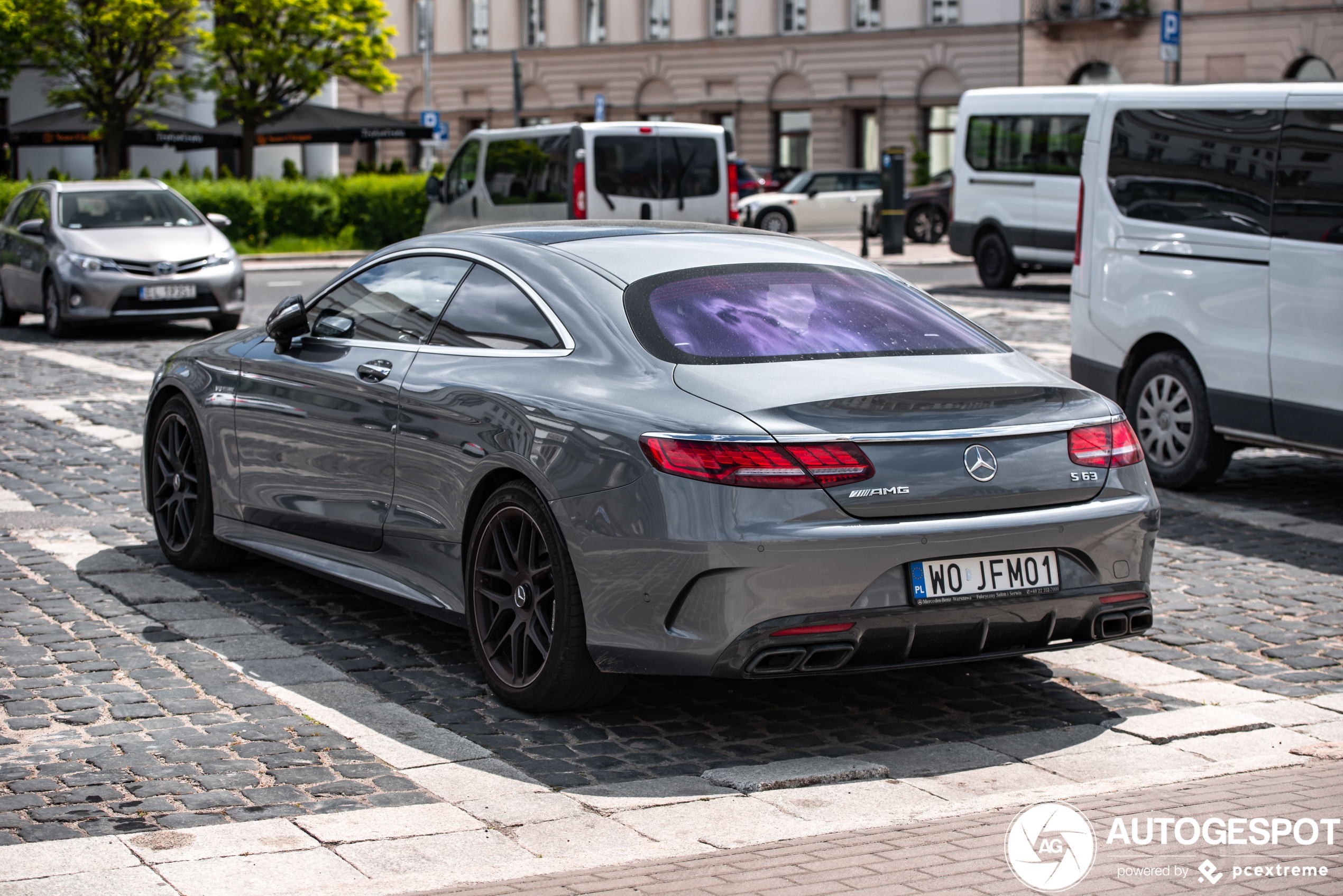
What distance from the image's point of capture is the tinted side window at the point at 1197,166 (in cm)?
899

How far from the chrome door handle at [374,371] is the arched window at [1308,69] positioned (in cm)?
4524

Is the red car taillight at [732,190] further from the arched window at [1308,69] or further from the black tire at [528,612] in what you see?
the arched window at [1308,69]

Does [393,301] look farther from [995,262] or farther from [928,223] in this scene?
[928,223]

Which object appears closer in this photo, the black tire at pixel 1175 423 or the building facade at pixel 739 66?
the black tire at pixel 1175 423

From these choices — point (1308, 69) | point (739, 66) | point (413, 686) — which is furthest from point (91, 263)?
point (739, 66)

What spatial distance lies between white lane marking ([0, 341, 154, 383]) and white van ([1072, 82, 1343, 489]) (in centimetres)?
771

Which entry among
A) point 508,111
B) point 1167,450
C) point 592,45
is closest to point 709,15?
point 592,45

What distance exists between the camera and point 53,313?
61.0ft

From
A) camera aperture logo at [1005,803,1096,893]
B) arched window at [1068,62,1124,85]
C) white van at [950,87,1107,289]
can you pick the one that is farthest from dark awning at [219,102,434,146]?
camera aperture logo at [1005,803,1096,893]

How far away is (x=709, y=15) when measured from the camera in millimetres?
62906

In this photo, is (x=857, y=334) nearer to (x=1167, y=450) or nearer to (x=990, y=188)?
(x=1167, y=450)

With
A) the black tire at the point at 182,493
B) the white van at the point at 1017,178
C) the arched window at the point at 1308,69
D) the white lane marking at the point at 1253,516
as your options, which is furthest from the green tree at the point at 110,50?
the arched window at the point at 1308,69

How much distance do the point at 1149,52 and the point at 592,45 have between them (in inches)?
863

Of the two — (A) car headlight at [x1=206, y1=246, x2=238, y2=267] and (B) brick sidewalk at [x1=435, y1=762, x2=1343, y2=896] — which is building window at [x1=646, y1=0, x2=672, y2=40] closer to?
(A) car headlight at [x1=206, y1=246, x2=238, y2=267]
